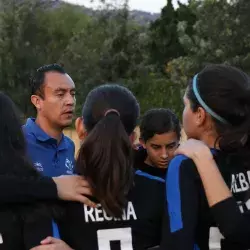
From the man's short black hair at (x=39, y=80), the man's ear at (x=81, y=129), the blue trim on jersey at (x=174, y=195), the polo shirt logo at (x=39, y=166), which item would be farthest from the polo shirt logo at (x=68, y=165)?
the blue trim on jersey at (x=174, y=195)

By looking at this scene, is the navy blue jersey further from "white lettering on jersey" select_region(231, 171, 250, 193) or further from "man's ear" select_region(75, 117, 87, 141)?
"man's ear" select_region(75, 117, 87, 141)

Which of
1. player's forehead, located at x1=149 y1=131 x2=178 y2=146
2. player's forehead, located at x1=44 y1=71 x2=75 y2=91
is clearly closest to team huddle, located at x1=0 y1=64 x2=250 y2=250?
player's forehead, located at x1=149 y1=131 x2=178 y2=146

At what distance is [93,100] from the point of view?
2.20 metres

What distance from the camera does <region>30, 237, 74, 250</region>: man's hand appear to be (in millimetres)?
2090

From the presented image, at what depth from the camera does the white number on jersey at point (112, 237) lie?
2098mm

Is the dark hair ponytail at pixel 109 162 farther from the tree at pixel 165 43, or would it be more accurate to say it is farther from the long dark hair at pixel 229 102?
the tree at pixel 165 43

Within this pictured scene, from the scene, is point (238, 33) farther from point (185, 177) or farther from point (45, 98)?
point (185, 177)

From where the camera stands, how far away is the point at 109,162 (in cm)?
205

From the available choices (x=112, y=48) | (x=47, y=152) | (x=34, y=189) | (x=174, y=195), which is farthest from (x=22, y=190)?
(x=112, y=48)

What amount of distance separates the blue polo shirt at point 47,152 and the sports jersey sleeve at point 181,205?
131 centimetres

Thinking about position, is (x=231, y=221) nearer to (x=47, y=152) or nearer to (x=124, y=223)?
(x=124, y=223)

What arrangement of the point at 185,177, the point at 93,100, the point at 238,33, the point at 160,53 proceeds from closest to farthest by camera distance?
the point at 185,177, the point at 93,100, the point at 238,33, the point at 160,53

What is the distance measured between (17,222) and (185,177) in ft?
2.21

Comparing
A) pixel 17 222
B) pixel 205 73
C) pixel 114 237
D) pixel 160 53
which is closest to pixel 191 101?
pixel 205 73
